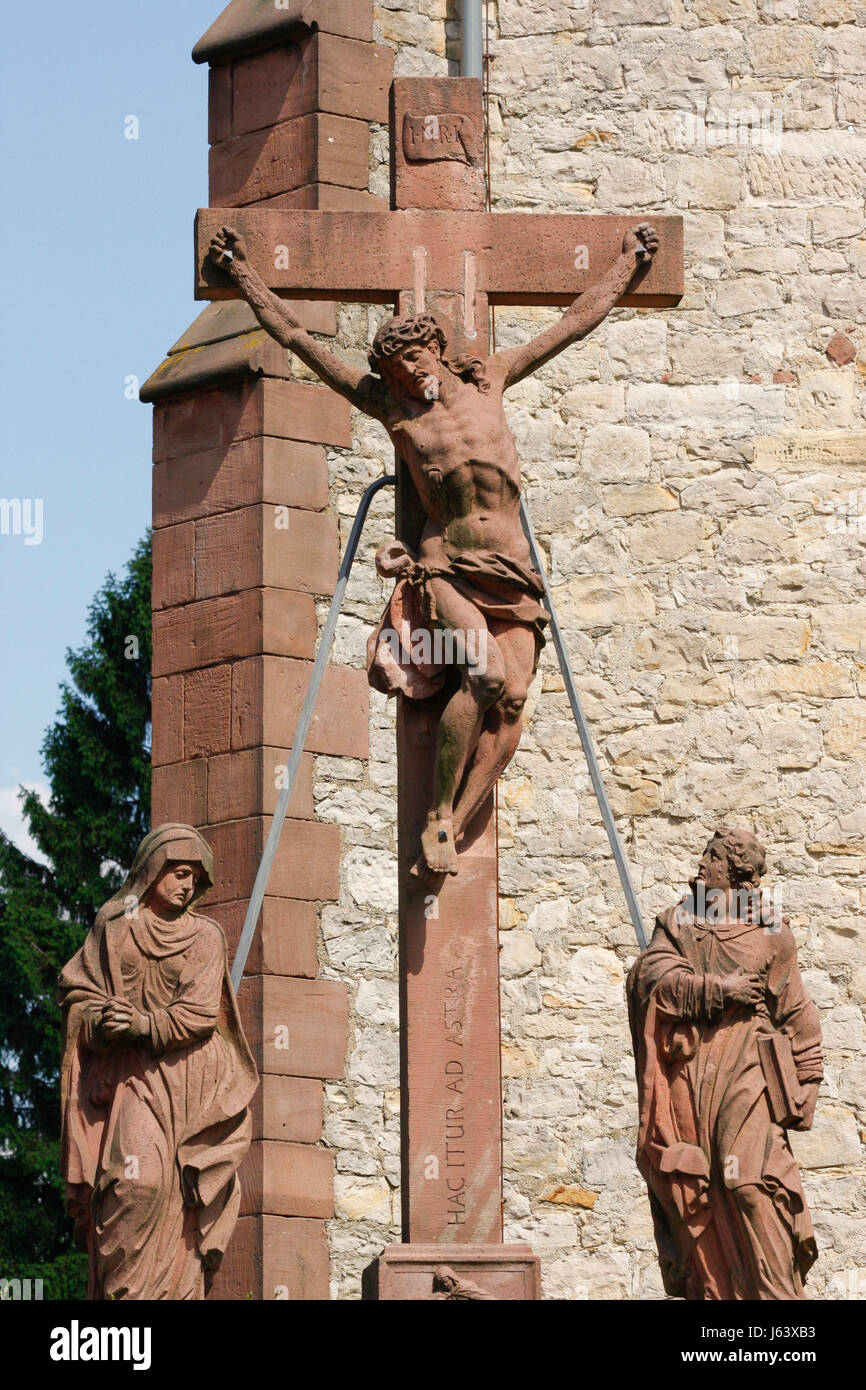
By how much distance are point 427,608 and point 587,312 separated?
126 cm

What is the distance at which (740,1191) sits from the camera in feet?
30.5

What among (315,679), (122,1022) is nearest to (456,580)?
(315,679)

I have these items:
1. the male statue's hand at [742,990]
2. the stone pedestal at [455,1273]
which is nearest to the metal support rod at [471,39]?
the male statue's hand at [742,990]

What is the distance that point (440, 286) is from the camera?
1037 cm

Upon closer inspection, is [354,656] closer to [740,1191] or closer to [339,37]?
[339,37]

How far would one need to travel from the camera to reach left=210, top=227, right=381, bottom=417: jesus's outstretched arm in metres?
10.2

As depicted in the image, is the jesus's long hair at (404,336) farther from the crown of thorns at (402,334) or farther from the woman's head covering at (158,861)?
the woman's head covering at (158,861)

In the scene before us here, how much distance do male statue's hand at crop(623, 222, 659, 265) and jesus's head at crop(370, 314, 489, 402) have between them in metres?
0.81

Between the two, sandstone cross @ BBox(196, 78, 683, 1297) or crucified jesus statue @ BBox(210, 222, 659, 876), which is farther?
crucified jesus statue @ BBox(210, 222, 659, 876)

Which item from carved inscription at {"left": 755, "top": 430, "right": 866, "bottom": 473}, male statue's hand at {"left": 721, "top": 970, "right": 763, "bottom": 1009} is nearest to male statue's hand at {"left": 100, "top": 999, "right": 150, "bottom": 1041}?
male statue's hand at {"left": 721, "top": 970, "right": 763, "bottom": 1009}

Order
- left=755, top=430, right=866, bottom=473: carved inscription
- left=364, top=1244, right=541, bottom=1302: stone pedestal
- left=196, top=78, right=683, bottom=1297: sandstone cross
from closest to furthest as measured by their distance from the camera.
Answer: left=364, top=1244, right=541, bottom=1302: stone pedestal < left=196, top=78, right=683, bottom=1297: sandstone cross < left=755, top=430, right=866, bottom=473: carved inscription

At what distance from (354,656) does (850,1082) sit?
287 cm

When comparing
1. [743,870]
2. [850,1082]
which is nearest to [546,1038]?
[850,1082]

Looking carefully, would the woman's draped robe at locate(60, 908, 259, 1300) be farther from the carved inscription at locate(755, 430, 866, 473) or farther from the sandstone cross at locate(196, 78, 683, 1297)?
the carved inscription at locate(755, 430, 866, 473)
